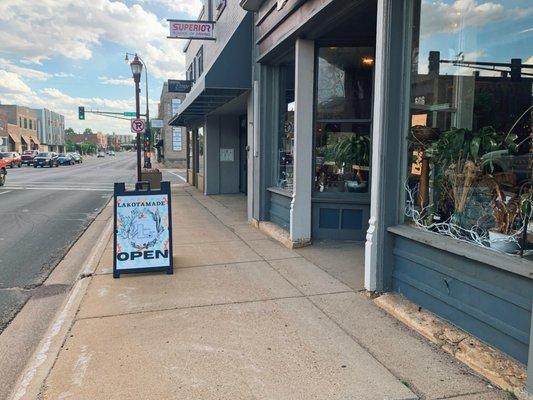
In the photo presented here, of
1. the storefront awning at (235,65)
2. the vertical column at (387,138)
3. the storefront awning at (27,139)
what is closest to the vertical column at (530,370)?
the vertical column at (387,138)

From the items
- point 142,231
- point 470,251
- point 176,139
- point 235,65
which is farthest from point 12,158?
point 470,251

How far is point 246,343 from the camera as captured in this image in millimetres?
3912

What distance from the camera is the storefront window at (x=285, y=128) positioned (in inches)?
337

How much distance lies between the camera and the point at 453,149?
430 cm

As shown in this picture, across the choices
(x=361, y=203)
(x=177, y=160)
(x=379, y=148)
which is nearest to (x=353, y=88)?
(x=361, y=203)

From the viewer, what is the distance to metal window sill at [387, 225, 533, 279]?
3.24 meters

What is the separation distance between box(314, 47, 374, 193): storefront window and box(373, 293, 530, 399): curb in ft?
9.94

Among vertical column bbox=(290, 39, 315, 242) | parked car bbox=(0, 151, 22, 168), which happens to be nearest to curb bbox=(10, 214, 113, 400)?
vertical column bbox=(290, 39, 315, 242)

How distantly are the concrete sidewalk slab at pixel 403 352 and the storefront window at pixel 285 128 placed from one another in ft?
13.1

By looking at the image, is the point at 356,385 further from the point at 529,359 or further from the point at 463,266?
the point at 463,266

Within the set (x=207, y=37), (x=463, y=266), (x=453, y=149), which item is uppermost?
(x=207, y=37)

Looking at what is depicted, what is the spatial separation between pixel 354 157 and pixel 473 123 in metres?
2.66

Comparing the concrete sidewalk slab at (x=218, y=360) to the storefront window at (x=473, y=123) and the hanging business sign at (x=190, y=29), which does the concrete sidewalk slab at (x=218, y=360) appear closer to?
the storefront window at (x=473, y=123)

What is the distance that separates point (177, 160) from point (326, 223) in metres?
45.4
